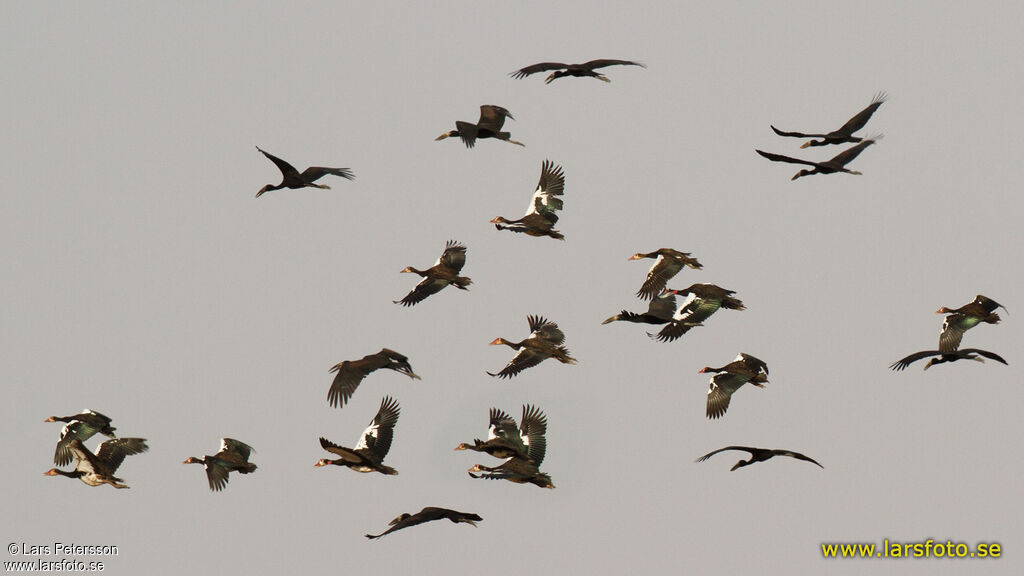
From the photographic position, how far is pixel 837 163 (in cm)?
5909

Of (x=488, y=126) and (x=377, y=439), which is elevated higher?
(x=488, y=126)

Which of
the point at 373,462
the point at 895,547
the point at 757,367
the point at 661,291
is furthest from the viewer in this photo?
the point at 895,547

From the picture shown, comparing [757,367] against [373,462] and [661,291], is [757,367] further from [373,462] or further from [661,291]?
[373,462]

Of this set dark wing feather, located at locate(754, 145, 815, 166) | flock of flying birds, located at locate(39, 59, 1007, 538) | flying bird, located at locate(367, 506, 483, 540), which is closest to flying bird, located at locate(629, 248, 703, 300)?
flock of flying birds, located at locate(39, 59, 1007, 538)

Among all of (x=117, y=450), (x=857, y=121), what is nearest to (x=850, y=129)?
(x=857, y=121)

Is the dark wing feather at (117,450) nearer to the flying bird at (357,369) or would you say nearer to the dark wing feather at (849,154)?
the flying bird at (357,369)

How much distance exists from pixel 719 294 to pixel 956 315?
695 centimetres

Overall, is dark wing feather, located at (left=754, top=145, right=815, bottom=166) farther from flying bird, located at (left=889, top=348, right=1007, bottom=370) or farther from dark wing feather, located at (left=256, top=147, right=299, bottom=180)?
dark wing feather, located at (left=256, top=147, right=299, bottom=180)

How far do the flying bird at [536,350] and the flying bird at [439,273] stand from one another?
3023mm

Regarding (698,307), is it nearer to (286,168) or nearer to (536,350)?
(536,350)

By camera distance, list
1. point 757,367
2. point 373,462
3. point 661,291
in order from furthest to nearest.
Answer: point 661,291 → point 757,367 → point 373,462

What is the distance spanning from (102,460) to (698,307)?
18007mm

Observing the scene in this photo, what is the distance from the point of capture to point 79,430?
196ft

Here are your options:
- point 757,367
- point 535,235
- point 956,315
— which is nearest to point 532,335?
point 535,235
